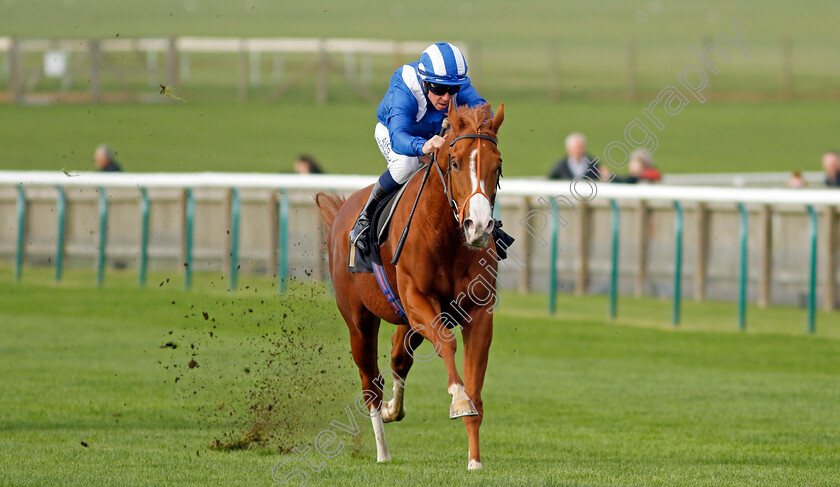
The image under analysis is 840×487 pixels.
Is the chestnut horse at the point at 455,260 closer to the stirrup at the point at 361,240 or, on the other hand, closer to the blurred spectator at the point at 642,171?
the stirrup at the point at 361,240

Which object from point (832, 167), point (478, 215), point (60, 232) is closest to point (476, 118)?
point (478, 215)

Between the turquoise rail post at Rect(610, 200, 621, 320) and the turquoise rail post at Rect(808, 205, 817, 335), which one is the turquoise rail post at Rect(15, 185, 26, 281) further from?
the turquoise rail post at Rect(808, 205, 817, 335)

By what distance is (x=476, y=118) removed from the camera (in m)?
5.84

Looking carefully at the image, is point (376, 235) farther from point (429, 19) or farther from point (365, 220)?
point (429, 19)

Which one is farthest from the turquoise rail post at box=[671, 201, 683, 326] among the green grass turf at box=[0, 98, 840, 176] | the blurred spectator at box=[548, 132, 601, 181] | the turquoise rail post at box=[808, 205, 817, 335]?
the green grass turf at box=[0, 98, 840, 176]

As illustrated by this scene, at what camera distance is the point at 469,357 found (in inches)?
238

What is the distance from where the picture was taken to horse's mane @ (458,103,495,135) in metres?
5.84

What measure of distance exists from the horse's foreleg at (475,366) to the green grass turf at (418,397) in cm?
16

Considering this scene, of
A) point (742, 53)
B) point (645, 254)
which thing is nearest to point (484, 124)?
point (645, 254)

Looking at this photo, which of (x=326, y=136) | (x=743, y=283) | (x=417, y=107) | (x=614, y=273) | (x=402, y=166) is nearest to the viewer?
(x=417, y=107)

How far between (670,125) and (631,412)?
24.5 meters

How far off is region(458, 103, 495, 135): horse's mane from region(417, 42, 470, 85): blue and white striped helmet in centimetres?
44

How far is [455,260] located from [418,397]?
327cm

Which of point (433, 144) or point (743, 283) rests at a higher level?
point (433, 144)
